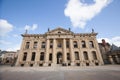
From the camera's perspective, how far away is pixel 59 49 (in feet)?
92.7

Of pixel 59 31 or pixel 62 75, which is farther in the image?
pixel 59 31

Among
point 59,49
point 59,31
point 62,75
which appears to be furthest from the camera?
point 59,31

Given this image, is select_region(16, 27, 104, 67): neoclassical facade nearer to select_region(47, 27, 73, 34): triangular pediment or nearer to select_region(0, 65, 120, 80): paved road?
select_region(47, 27, 73, 34): triangular pediment

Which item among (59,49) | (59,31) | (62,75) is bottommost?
(62,75)

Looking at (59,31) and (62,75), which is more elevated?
(59,31)

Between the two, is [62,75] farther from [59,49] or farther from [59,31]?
[59,31]

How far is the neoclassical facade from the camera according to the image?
86.7ft

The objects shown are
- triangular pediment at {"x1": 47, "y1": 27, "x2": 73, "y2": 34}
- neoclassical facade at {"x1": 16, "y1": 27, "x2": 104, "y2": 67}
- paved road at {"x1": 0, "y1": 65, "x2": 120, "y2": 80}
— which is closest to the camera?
paved road at {"x1": 0, "y1": 65, "x2": 120, "y2": 80}

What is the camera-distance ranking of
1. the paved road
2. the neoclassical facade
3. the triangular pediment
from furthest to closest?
1. the triangular pediment
2. the neoclassical facade
3. the paved road

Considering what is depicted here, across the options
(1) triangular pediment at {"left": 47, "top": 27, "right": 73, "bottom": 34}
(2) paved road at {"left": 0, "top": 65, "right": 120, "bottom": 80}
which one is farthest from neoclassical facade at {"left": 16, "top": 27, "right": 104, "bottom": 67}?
(2) paved road at {"left": 0, "top": 65, "right": 120, "bottom": 80}

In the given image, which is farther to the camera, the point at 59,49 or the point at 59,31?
the point at 59,31

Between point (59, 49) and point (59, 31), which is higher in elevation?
point (59, 31)

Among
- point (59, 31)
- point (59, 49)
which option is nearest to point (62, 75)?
point (59, 49)

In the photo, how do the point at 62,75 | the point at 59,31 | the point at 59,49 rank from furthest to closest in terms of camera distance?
the point at 59,31 < the point at 59,49 < the point at 62,75
